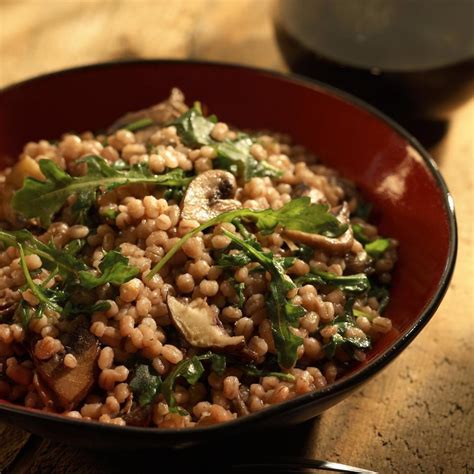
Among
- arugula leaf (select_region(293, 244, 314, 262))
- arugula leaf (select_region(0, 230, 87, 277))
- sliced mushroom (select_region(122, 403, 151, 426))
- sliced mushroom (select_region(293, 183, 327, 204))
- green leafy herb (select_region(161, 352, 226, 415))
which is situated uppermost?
arugula leaf (select_region(0, 230, 87, 277))

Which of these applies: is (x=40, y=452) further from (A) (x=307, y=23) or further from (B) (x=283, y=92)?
(A) (x=307, y=23)

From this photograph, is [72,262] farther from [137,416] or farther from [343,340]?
[343,340]

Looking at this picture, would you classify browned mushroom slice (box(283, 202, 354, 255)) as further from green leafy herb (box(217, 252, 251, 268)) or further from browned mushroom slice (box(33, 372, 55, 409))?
browned mushroom slice (box(33, 372, 55, 409))

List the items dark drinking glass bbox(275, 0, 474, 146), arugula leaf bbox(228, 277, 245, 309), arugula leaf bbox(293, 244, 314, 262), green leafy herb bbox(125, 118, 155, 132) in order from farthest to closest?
dark drinking glass bbox(275, 0, 474, 146) → green leafy herb bbox(125, 118, 155, 132) → arugula leaf bbox(293, 244, 314, 262) → arugula leaf bbox(228, 277, 245, 309)

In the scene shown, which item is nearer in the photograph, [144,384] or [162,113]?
[144,384]

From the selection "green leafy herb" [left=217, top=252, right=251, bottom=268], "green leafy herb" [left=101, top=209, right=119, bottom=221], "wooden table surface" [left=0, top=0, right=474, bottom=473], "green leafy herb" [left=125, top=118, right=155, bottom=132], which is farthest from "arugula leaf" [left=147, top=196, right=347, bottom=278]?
"green leafy herb" [left=125, top=118, right=155, bottom=132]

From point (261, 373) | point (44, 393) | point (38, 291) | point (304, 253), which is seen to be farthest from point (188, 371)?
point (304, 253)

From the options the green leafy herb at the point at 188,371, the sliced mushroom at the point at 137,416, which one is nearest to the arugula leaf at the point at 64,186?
the green leafy herb at the point at 188,371
